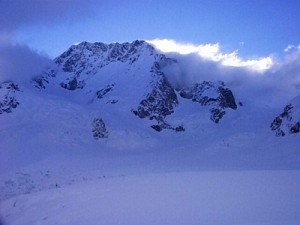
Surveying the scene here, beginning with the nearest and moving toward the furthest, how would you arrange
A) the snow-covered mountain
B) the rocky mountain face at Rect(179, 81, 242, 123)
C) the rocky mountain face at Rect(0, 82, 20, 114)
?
the snow-covered mountain
the rocky mountain face at Rect(0, 82, 20, 114)
the rocky mountain face at Rect(179, 81, 242, 123)

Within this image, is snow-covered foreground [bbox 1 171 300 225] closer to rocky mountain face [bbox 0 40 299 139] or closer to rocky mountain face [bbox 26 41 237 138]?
rocky mountain face [bbox 0 40 299 139]

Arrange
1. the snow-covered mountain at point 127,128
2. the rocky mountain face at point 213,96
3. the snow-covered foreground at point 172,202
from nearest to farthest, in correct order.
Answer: the snow-covered foreground at point 172,202, the snow-covered mountain at point 127,128, the rocky mountain face at point 213,96

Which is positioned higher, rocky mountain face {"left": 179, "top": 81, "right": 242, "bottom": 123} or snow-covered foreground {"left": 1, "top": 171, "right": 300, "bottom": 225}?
rocky mountain face {"left": 179, "top": 81, "right": 242, "bottom": 123}

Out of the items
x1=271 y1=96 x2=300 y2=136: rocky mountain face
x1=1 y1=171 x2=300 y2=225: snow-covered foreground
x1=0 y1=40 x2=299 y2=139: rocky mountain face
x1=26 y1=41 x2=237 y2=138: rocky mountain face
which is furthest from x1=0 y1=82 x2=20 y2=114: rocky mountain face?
x1=1 y1=171 x2=300 y2=225: snow-covered foreground

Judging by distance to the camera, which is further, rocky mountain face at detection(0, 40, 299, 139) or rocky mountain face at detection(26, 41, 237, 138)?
rocky mountain face at detection(26, 41, 237, 138)

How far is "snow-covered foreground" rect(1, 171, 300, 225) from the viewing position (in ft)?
34.3

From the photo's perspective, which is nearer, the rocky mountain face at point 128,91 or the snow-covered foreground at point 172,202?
the snow-covered foreground at point 172,202

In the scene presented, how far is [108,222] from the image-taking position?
10.7m

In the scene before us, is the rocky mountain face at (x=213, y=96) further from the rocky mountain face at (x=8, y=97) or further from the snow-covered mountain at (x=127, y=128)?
the rocky mountain face at (x=8, y=97)

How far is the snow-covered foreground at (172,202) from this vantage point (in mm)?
10468

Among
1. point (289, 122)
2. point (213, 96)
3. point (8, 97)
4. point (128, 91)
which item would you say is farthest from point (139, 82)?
point (289, 122)

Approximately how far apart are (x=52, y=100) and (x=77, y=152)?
2381 cm

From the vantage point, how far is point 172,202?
12141 mm

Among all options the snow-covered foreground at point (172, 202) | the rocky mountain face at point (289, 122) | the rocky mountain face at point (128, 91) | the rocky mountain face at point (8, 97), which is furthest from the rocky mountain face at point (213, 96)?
the snow-covered foreground at point (172, 202)
